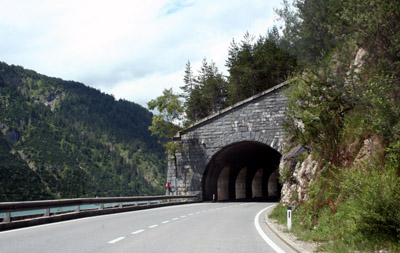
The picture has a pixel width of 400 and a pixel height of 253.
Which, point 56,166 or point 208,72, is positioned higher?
point 208,72

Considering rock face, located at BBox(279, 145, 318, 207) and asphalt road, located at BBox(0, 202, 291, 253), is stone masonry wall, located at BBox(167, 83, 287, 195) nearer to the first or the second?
rock face, located at BBox(279, 145, 318, 207)

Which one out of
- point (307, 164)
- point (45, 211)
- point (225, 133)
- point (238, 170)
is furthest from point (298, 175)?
point (238, 170)

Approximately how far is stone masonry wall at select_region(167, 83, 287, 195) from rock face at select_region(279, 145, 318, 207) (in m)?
11.5

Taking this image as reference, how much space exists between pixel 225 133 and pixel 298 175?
704 inches

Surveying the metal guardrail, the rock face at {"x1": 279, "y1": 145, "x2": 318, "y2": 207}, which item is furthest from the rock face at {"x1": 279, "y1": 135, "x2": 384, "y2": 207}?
the metal guardrail

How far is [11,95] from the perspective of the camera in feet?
596

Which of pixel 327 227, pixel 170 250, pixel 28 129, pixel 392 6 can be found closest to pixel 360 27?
pixel 392 6

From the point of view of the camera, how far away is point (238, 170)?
43094 millimetres

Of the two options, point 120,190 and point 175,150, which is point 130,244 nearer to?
point 175,150

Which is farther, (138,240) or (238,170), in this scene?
(238,170)

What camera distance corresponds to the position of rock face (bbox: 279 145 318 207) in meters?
14.2

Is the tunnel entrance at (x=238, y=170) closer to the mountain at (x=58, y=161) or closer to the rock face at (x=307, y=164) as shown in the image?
the rock face at (x=307, y=164)

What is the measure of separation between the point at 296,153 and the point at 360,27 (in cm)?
724

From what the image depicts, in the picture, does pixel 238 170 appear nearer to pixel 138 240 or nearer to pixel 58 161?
pixel 138 240
